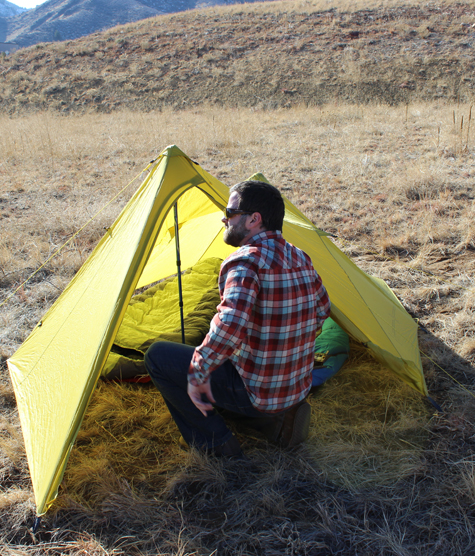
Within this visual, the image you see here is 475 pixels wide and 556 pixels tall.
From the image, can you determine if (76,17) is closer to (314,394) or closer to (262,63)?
(262,63)

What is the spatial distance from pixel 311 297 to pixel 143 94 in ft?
71.8

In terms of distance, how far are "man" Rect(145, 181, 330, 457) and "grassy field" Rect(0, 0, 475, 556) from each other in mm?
391

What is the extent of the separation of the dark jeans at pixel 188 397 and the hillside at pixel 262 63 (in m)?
15.9

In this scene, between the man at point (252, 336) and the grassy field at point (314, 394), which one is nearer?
the man at point (252, 336)

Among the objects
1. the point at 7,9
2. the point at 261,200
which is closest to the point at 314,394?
the point at 261,200

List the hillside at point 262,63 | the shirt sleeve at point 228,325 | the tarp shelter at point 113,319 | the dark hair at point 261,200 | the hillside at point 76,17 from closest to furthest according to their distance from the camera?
the shirt sleeve at point 228,325 → the dark hair at point 261,200 → the tarp shelter at point 113,319 → the hillside at point 262,63 → the hillside at point 76,17

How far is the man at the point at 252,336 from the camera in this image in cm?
172

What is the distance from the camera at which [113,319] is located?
7.48ft

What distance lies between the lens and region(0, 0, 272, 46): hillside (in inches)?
2958

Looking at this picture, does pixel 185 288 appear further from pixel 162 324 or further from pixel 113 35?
pixel 113 35

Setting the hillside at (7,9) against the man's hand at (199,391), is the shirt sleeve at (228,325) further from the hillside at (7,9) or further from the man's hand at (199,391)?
the hillside at (7,9)

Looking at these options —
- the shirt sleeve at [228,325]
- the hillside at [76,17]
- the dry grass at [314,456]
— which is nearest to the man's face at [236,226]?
the shirt sleeve at [228,325]

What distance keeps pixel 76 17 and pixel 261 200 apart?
98.3 meters

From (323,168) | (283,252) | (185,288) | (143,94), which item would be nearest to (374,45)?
(143,94)
